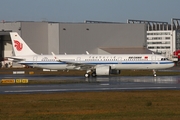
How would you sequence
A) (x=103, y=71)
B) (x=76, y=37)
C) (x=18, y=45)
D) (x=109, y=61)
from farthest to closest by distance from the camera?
(x=76, y=37) < (x=18, y=45) < (x=109, y=61) < (x=103, y=71)

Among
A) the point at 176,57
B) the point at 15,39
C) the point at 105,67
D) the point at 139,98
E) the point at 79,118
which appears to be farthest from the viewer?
the point at 176,57

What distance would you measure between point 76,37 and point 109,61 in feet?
129

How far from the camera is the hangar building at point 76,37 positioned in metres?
90.4

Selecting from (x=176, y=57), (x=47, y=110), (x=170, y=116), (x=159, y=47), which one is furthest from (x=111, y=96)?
(x=159, y=47)

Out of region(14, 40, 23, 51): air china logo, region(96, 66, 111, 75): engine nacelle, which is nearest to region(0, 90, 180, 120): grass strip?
region(96, 66, 111, 75): engine nacelle

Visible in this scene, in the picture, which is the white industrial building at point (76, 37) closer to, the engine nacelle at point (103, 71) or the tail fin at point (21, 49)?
the tail fin at point (21, 49)

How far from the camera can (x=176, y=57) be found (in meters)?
109

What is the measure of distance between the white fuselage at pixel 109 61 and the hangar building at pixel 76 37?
33.3 meters

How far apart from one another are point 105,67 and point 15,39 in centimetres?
1527

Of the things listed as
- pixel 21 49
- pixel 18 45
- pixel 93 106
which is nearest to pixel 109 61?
pixel 21 49

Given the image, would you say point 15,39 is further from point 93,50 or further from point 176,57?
point 176,57

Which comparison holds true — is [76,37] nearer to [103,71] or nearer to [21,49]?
[21,49]

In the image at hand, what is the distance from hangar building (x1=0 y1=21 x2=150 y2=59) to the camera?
297ft

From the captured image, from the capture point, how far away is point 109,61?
5450cm
